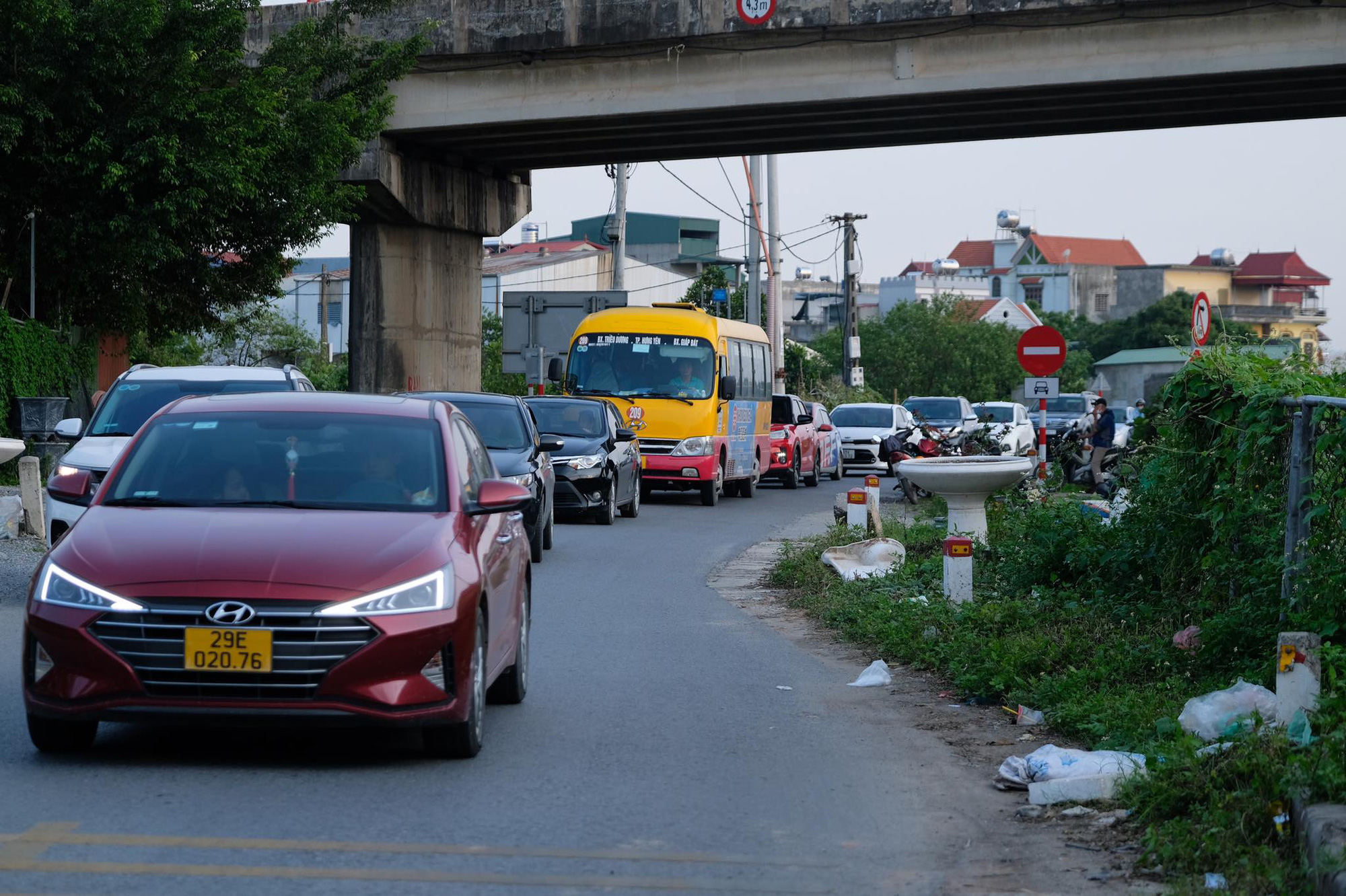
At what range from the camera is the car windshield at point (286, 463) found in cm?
757

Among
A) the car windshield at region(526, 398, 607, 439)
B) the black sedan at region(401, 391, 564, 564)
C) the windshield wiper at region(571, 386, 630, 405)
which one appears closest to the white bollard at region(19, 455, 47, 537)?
the black sedan at region(401, 391, 564, 564)

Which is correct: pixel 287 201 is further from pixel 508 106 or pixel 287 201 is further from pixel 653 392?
pixel 653 392

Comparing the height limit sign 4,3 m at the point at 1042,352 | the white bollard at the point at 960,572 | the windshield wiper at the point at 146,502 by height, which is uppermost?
the height limit sign 4,3 m at the point at 1042,352

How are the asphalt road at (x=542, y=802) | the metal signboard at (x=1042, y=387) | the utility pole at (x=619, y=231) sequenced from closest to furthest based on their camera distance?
the asphalt road at (x=542, y=802) < the metal signboard at (x=1042, y=387) < the utility pole at (x=619, y=231)

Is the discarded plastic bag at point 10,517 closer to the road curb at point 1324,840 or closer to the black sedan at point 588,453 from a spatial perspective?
the black sedan at point 588,453

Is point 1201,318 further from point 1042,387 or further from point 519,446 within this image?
point 519,446

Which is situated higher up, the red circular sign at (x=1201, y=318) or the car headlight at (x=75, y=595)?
the red circular sign at (x=1201, y=318)

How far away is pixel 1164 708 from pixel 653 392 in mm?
20122

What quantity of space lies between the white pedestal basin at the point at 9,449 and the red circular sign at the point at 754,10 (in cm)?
1345

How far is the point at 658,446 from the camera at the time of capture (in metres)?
27.6

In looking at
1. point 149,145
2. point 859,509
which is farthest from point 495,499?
point 149,145

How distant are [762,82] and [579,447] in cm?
850

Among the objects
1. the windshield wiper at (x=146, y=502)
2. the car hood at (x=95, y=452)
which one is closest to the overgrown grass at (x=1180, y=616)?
the windshield wiper at (x=146, y=502)

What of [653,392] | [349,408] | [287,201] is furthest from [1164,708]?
[287,201]
